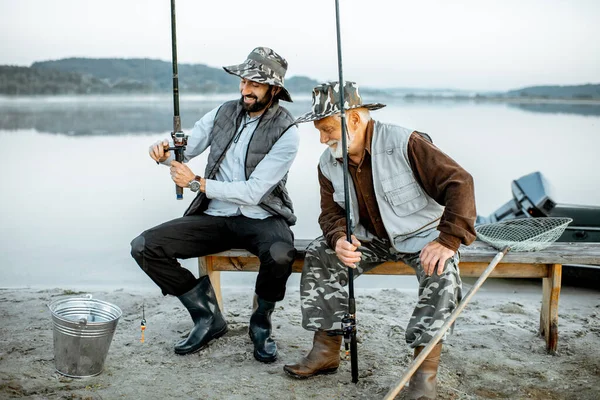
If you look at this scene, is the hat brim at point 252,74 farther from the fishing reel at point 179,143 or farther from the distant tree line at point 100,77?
the distant tree line at point 100,77

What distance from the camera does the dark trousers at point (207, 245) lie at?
3.48 meters

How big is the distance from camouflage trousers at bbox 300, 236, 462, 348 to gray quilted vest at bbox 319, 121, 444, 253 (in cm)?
9

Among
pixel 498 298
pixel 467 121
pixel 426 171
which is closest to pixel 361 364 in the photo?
pixel 426 171

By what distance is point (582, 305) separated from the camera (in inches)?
177

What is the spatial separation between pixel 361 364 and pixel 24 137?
948cm

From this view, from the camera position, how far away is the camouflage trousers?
2922mm

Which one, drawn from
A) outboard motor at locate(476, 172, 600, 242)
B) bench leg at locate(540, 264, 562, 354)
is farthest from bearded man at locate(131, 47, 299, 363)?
outboard motor at locate(476, 172, 600, 242)

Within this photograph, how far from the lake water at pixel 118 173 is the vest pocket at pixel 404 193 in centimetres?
42

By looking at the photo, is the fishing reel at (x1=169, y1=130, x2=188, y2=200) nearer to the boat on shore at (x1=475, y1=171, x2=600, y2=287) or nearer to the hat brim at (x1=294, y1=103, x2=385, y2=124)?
the hat brim at (x1=294, y1=103, x2=385, y2=124)

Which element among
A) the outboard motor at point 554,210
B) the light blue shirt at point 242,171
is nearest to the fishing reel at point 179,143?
the light blue shirt at point 242,171

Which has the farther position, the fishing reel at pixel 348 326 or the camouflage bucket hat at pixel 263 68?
the camouflage bucket hat at pixel 263 68

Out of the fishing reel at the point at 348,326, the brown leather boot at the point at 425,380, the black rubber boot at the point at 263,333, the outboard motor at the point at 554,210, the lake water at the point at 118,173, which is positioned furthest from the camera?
the lake water at the point at 118,173

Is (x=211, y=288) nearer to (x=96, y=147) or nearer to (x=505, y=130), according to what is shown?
(x=96, y=147)

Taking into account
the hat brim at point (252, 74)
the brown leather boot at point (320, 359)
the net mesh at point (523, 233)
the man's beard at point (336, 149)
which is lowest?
the brown leather boot at point (320, 359)
